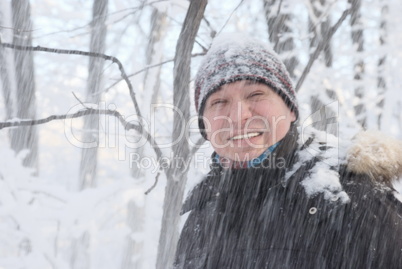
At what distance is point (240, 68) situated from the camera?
1815 millimetres

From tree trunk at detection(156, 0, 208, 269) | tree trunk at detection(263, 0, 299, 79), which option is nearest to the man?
tree trunk at detection(156, 0, 208, 269)

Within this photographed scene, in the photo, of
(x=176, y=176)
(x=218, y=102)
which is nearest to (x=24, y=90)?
(x=176, y=176)

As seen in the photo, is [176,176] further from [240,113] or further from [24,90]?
[24,90]

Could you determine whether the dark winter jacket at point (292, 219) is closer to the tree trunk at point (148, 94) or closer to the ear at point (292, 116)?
the ear at point (292, 116)

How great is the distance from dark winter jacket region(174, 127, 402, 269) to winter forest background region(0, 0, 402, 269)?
349 millimetres

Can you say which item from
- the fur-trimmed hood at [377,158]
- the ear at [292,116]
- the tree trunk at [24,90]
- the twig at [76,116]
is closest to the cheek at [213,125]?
the ear at [292,116]

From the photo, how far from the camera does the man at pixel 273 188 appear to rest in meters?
1.39

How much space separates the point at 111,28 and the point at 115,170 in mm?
7070

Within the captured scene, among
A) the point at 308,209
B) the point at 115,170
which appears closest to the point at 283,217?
the point at 308,209

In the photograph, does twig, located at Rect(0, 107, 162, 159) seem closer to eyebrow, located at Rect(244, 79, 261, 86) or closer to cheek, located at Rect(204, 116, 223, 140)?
cheek, located at Rect(204, 116, 223, 140)

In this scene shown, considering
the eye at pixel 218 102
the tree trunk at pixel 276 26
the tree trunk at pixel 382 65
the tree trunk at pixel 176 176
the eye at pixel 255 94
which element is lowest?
the tree trunk at pixel 176 176

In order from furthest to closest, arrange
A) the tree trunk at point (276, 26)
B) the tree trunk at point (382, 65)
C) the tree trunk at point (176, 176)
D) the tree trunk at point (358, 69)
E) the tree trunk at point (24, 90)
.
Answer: the tree trunk at point (382, 65) → the tree trunk at point (358, 69) → the tree trunk at point (24, 90) → the tree trunk at point (276, 26) → the tree trunk at point (176, 176)

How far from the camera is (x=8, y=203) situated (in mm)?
4855

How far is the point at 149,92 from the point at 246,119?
338cm
